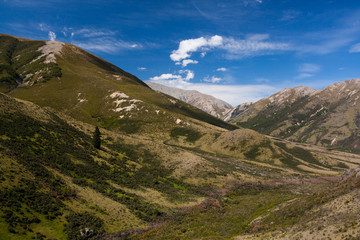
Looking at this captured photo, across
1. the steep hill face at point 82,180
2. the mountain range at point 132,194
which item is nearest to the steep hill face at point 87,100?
the steep hill face at point 82,180

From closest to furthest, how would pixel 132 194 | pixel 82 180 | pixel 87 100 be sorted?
pixel 82 180 → pixel 132 194 → pixel 87 100

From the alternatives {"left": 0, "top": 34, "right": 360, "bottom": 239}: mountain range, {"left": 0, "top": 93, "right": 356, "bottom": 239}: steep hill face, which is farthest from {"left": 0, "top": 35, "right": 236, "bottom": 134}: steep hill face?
{"left": 0, "top": 34, "right": 360, "bottom": 239}: mountain range

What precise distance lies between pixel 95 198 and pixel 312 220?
35553 millimetres

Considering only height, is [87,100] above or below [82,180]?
above

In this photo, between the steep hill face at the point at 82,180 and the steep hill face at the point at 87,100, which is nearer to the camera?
the steep hill face at the point at 82,180

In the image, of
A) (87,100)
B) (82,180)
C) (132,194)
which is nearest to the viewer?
(82,180)

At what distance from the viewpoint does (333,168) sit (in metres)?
141

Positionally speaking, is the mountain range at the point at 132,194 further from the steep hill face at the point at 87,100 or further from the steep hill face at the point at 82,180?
the steep hill face at the point at 87,100

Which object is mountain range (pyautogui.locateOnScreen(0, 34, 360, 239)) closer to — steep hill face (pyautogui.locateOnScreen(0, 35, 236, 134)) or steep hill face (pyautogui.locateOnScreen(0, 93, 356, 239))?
steep hill face (pyautogui.locateOnScreen(0, 93, 356, 239))

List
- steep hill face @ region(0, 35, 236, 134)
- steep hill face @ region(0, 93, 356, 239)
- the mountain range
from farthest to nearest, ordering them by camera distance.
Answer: steep hill face @ region(0, 35, 236, 134) < steep hill face @ region(0, 93, 356, 239) < the mountain range

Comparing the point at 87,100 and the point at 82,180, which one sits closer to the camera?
the point at 82,180

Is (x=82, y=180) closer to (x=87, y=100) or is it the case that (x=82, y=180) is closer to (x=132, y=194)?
(x=132, y=194)

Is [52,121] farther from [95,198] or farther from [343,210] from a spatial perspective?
[343,210]

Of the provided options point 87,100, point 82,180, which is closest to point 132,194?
point 82,180
